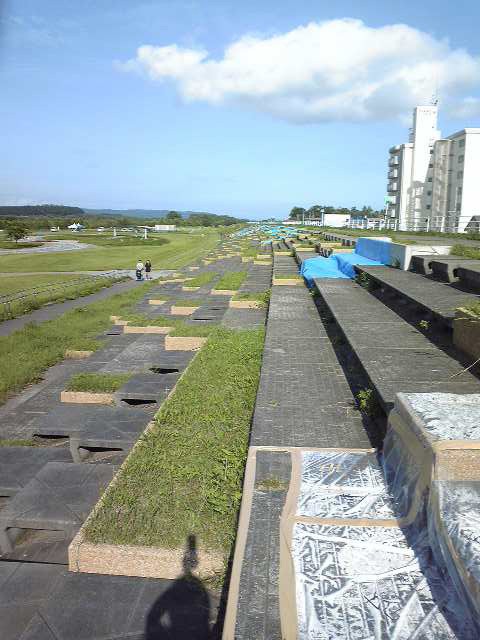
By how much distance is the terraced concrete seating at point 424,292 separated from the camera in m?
8.60

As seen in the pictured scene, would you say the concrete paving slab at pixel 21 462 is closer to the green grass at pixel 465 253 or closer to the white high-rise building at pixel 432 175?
the green grass at pixel 465 253

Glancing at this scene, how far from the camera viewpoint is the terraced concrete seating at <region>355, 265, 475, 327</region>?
860cm

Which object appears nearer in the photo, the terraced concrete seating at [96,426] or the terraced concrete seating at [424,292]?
the terraced concrete seating at [96,426]

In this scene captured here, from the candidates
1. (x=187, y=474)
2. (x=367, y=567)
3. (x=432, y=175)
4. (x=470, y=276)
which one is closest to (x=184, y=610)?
(x=187, y=474)

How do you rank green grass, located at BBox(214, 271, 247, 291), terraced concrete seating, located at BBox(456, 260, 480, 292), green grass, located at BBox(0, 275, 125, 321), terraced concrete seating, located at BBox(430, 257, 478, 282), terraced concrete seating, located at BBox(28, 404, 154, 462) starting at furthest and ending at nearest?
green grass, located at BBox(214, 271, 247, 291) < green grass, located at BBox(0, 275, 125, 321) < terraced concrete seating, located at BBox(430, 257, 478, 282) < terraced concrete seating, located at BBox(456, 260, 480, 292) < terraced concrete seating, located at BBox(28, 404, 154, 462)

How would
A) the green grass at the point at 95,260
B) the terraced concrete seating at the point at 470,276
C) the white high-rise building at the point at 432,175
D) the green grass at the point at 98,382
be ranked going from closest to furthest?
1. the green grass at the point at 98,382
2. the terraced concrete seating at the point at 470,276
3. the green grass at the point at 95,260
4. the white high-rise building at the point at 432,175

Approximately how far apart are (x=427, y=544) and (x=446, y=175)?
53.1 m

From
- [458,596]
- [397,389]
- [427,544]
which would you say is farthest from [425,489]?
[397,389]

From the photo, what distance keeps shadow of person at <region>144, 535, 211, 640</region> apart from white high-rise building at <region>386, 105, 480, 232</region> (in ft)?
151

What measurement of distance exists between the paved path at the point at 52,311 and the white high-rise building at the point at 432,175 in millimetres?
31645

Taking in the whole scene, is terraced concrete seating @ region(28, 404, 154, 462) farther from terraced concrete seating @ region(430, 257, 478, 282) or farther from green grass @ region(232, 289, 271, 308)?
green grass @ region(232, 289, 271, 308)

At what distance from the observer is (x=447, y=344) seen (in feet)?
25.7

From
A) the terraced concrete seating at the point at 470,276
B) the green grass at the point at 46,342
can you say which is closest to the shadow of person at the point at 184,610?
the green grass at the point at 46,342

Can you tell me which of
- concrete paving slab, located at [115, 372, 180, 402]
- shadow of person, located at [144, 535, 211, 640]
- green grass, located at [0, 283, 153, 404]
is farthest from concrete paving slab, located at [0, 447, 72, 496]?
green grass, located at [0, 283, 153, 404]
